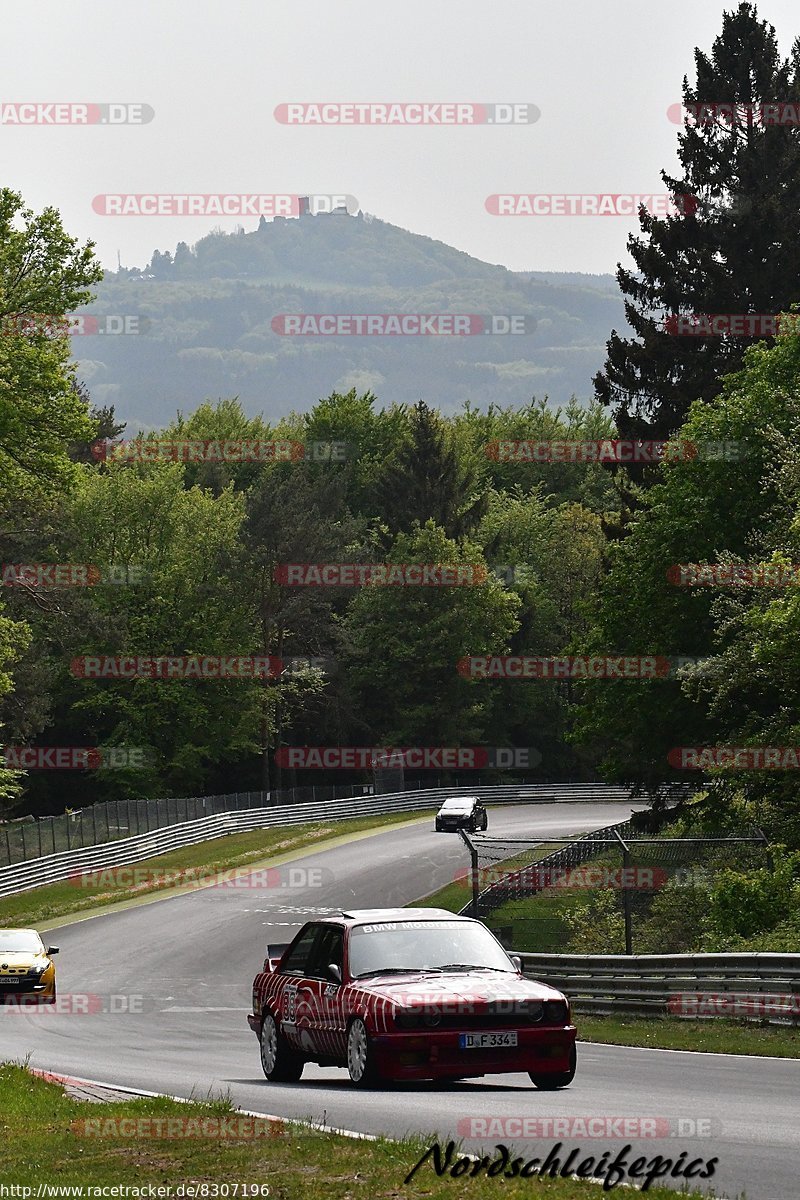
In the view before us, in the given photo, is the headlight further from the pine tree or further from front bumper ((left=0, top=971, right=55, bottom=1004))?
the pine tree

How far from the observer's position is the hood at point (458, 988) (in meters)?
12.2

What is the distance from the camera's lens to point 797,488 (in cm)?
2820

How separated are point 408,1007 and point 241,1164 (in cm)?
345

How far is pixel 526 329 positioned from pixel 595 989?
53213 millimetres

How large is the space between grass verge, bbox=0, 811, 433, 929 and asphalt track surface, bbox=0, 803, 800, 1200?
7.27 ft

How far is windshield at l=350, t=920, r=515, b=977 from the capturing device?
13.4 m

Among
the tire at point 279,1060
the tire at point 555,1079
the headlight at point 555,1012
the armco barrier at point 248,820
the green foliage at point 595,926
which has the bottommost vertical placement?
the armco barrier at point 248,820

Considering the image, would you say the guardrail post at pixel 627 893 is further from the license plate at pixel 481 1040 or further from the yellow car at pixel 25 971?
the yellow car at pixel 25 971

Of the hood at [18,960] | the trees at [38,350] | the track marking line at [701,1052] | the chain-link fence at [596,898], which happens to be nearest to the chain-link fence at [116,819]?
the trees at [38,350]

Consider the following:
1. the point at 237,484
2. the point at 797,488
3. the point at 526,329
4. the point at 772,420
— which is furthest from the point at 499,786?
the point at 797,488

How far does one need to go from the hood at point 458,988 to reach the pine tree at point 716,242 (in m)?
34.0

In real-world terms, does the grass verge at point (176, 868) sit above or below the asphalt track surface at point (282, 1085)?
below

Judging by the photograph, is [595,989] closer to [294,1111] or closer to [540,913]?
[540,913]

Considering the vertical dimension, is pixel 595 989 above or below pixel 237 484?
below
